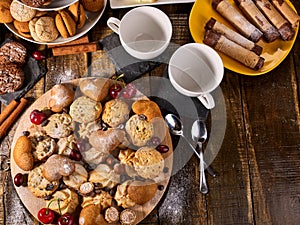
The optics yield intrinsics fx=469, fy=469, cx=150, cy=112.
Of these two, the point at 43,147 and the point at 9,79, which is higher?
the point at 9,79

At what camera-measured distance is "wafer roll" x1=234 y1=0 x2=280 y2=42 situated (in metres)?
1.46

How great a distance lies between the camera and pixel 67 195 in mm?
1297

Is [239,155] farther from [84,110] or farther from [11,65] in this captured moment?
[11,65]

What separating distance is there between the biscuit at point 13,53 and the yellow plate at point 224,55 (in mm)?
525

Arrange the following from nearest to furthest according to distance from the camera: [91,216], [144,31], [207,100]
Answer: [91,216] < [207,100] < [144,31]

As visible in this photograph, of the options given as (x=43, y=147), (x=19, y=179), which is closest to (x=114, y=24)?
(x=43, y=147)

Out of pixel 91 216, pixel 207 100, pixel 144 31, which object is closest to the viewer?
pixel 91 216

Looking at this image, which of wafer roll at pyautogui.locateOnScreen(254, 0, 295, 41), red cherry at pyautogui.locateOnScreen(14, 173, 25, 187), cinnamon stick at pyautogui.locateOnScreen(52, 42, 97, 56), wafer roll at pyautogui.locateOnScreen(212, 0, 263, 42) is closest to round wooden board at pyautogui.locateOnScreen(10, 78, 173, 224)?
red cherry at pyautogui.locateOnScreen(14, 173, 25, 187)

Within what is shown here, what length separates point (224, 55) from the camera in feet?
4.77

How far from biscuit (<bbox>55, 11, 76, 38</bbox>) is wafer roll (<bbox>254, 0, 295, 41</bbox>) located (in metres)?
0.59

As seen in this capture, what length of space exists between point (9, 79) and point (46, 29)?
0.19 m

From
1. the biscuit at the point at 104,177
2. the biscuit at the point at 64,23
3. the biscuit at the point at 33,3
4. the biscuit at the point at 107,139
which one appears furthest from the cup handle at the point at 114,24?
the biscuit at the point at 104,177

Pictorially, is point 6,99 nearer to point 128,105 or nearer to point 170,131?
point 128,105

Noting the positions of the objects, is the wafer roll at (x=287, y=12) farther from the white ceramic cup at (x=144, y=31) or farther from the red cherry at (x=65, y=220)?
the red cherry at (x=65, y=220)
